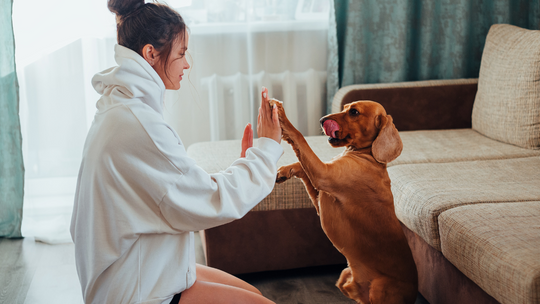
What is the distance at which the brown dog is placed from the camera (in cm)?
144

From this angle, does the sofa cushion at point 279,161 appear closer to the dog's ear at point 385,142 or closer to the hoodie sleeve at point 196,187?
the dog's ear at point 385,142

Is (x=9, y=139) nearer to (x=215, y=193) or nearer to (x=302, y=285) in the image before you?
(x=302, y=285)

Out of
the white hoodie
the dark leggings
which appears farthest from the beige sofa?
the dark leggings

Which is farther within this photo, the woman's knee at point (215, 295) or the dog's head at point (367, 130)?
the dog's head at point (367, 130)

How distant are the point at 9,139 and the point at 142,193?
1.83 meters

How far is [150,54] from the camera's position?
117 centimetres

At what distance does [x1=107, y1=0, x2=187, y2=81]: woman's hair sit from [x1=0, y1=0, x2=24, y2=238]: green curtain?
1.56 meters

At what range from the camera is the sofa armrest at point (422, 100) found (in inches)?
103

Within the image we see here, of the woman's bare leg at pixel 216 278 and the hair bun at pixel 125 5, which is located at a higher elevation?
the hair bun at pixel 125 5

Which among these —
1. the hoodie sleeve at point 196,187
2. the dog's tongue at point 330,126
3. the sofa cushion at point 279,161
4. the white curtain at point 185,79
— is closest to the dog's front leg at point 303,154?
the dog's tongue at point 330,126

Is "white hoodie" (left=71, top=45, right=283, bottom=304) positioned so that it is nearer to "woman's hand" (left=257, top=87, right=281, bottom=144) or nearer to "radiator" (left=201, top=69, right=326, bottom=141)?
"woman's hand" (left=257, top=87, right=281, bottom=144)

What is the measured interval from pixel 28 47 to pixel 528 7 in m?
2.91

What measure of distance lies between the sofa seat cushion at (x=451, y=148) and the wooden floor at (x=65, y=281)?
589 mm

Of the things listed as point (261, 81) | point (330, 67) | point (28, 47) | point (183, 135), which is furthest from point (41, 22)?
point (330, 67)
